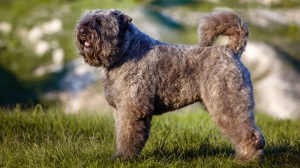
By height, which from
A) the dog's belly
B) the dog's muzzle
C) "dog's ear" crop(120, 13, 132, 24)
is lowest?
the dog's belly

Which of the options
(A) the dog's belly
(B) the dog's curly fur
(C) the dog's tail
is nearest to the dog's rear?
(B) the dog's curly fur

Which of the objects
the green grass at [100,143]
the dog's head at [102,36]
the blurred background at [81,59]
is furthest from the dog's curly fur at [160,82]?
the blurred background at [81,59]

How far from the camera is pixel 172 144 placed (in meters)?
6.97

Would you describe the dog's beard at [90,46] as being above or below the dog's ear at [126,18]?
below

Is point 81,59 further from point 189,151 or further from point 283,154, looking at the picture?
point 283,154

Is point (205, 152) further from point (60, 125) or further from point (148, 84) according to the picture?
point (60, 125)

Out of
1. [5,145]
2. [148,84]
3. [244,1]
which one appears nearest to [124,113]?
[148,84]

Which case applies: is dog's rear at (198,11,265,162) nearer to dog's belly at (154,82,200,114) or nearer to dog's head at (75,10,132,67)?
dog's belly at (154,82,200,114)

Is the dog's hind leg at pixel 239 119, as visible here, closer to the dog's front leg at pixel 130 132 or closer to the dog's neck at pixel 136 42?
the dog's front leg at pixel 130 132

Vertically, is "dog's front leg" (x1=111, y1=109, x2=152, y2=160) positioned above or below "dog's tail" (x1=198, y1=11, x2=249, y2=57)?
below

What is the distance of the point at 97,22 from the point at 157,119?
389 centimetres

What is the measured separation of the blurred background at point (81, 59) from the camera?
46.2ft

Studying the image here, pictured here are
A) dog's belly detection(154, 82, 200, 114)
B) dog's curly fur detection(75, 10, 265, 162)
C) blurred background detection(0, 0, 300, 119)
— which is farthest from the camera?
blurred background detection(0, 0, 300, 119)

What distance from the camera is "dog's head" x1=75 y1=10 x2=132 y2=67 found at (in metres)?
5.73
